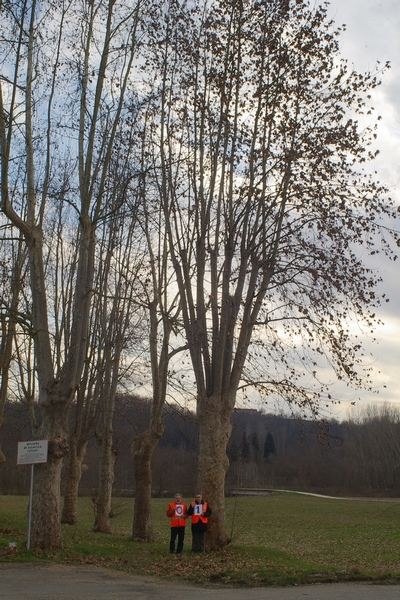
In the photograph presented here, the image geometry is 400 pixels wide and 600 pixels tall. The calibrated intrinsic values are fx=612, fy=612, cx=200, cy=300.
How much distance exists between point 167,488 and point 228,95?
5370 centimetres

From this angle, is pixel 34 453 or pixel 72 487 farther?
pixel 72 487

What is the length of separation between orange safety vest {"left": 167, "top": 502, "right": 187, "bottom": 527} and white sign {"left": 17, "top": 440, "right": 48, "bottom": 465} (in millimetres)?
3639

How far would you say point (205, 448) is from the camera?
1388 centimetres

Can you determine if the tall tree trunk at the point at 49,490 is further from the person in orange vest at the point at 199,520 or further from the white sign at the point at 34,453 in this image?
the person in orange vest at the point at 199,520

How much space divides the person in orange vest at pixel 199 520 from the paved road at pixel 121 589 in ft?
9.65

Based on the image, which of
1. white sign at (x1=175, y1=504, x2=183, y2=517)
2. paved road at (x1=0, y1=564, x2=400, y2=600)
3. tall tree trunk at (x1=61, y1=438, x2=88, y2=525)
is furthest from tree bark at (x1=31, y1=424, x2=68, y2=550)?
tall tree trunk at (x1=61, y1=438, x2=88, y2=525)

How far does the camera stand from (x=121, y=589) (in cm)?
909

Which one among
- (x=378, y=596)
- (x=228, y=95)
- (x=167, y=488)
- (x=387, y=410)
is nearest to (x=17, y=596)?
(x=378, y=596)

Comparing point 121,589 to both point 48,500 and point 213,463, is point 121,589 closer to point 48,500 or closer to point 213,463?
point 48,500

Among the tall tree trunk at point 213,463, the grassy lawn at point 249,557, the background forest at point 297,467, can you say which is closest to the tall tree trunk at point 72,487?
the grassy lawn at point 249,557

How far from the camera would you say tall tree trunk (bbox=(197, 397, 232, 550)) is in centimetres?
1369

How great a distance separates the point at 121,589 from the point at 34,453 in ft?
12.9

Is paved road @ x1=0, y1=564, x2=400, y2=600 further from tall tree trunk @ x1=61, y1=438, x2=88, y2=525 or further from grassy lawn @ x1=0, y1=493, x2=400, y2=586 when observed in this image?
tall tree trunk @ x1=61, y1=438, x2=88, y2=525

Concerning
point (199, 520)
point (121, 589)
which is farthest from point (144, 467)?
point (121, 589)
